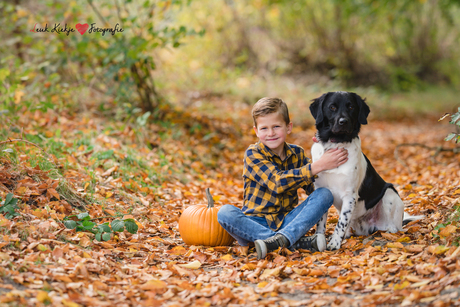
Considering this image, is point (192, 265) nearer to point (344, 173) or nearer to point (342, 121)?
point (344, 173)

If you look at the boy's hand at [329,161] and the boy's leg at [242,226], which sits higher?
the boy's hand at [329,161]

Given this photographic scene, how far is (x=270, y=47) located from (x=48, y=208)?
1218 centimetres

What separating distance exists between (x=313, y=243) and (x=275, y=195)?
1.59 ft

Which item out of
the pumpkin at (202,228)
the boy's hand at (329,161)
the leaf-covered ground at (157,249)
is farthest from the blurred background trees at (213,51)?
the boy's hand at (329,161)

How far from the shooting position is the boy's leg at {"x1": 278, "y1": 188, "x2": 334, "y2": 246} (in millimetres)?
3041

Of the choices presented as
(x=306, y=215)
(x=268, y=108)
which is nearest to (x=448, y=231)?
(x=306, y=215)

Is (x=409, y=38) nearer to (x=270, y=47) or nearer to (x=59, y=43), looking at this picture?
(x=270, y=47)

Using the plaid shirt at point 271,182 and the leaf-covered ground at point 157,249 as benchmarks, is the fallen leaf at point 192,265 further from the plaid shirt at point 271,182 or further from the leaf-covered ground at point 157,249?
the plaid shirt at point 271,182

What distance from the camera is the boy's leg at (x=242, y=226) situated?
3.12 m

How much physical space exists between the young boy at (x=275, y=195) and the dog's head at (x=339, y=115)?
17 cm

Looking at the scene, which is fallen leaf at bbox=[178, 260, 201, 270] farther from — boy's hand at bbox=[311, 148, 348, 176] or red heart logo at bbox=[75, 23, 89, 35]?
red heart logo at bbox=[75, 23, 89, 35]

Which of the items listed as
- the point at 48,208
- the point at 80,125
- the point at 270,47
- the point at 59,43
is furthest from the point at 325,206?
the point at 270,47

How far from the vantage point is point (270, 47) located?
14.3 m

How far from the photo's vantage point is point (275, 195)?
3.26 meters
